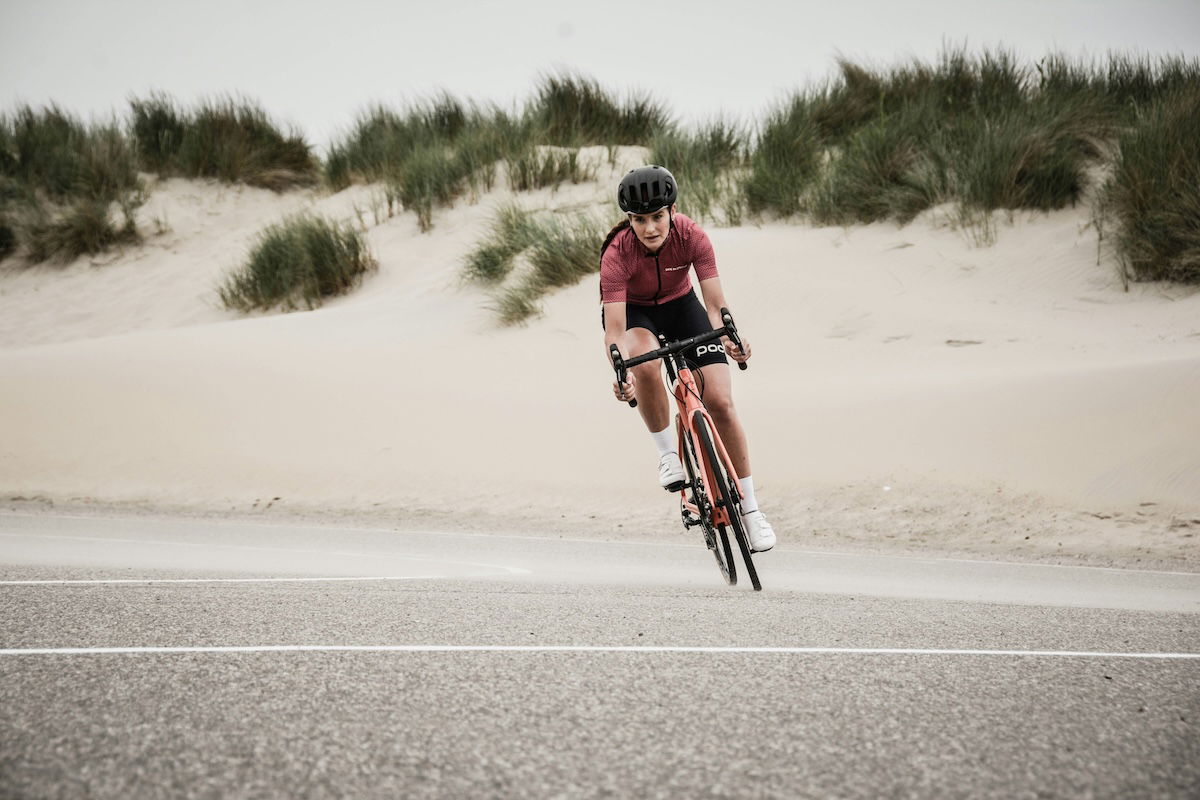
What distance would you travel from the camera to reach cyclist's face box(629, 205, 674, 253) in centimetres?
565

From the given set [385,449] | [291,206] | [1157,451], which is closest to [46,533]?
[385,449]

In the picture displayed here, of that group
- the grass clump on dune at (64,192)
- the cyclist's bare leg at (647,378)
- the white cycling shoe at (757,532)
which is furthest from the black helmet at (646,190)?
the grass clump on dune at (64,192)

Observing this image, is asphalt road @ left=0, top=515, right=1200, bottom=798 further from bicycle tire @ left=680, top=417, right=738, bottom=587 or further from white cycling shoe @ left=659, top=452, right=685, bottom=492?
white cycling shoe @ left=659, top=452, right=685, bottom=492

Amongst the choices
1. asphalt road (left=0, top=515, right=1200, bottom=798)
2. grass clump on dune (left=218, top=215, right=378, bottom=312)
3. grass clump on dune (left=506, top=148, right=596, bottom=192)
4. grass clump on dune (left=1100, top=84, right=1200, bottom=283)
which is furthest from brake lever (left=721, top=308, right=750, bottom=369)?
grass clump on dune (left=506, top=148, right=596, bottom=192)

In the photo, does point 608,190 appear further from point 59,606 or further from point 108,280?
point 59,606

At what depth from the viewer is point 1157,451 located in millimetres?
9016

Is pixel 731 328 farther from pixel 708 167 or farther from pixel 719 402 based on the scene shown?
pixel 708 167

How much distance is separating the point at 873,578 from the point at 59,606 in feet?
16.5

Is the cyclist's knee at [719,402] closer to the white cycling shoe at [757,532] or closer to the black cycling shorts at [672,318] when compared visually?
the black cycling shorts at [672,318]

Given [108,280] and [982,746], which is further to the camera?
[108,280]

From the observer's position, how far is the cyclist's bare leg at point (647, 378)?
596 cm

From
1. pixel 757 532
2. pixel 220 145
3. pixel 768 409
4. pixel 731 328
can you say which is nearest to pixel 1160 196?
pixel 768 409

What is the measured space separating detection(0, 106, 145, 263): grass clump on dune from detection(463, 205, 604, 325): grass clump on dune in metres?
12.6

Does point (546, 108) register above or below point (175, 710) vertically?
above
